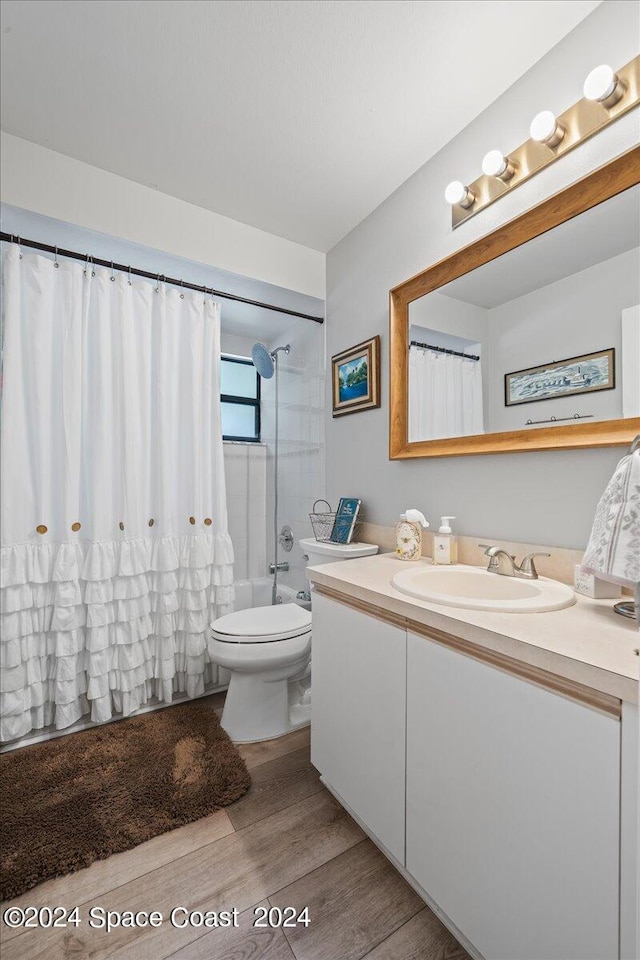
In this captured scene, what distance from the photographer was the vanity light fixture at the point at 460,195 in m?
1.50

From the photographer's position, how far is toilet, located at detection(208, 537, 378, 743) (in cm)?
171

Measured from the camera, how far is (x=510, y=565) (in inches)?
50.0

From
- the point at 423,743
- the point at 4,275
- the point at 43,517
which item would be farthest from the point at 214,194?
the point at 423,743

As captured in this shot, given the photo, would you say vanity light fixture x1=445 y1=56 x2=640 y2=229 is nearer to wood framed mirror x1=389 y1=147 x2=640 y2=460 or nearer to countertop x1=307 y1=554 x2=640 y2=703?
wood framed mirror x1=389 y1=147 x2=640 y2=460

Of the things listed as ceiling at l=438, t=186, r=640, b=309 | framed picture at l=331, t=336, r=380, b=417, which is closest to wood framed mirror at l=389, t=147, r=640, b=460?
ceiling at l=438, t=186, r=640, b=309

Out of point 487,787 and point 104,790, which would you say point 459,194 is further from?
point 104,790

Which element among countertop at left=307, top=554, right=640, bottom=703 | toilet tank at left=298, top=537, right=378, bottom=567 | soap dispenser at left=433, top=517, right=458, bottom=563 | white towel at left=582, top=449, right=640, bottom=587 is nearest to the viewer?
countertop at left=307, top=554, right=640, bottom=703

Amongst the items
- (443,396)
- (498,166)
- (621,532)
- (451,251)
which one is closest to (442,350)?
(443,396)

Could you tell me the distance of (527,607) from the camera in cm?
93

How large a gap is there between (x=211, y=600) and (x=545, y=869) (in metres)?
1.65

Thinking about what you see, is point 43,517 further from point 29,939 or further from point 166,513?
point 29,939

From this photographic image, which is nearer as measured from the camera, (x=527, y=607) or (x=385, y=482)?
(x=527, y=607)

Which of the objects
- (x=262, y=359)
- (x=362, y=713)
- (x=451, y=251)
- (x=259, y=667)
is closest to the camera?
(x=362, y=713)

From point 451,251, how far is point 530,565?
1182 millimetres
